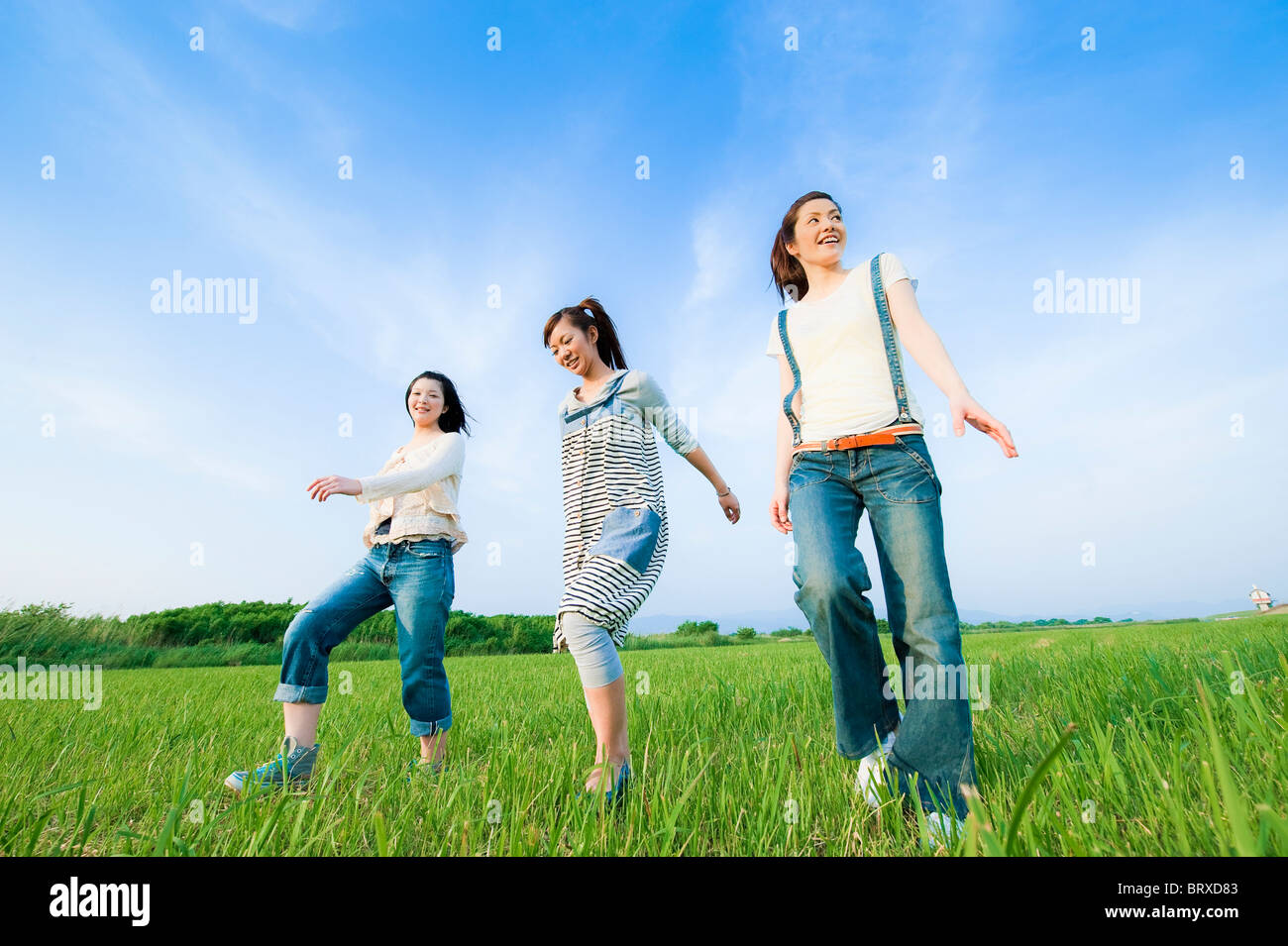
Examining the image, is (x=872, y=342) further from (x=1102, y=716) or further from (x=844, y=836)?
(x=1102, y=716)

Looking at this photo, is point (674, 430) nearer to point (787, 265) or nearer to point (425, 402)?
point (787, 265)

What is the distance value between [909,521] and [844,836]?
0.99 meters

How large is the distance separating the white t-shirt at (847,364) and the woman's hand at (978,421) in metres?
0.27

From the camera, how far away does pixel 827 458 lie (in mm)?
2357

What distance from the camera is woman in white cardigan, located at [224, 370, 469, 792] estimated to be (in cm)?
298

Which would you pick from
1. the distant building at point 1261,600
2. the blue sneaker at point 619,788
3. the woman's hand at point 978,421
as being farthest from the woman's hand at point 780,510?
the distant building at point 1261,600

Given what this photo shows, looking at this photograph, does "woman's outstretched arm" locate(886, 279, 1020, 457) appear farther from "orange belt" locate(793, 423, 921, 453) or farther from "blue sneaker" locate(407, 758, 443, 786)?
"blue sneaker" locate(407, 758, 443, 786)

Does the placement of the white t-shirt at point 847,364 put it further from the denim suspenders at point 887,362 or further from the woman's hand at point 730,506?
the woman's hand at point 730,506

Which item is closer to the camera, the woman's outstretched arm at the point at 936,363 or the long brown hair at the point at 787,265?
the woman's outstretched arm at the point at 936,363

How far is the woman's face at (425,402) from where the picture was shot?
11.9ft

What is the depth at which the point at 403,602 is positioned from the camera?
3.11 m

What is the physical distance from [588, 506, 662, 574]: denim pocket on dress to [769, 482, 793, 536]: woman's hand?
0.48 metres

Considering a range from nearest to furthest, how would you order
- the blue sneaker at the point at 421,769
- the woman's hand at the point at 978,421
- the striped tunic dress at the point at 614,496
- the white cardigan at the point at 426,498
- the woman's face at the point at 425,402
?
the woman's hand at the point at 978,421 → the striped tunic dress at the point at 614,496 → the blue sneaker at the point at 421,769 → the white cardigan at the point at 426,498 → the woman's face at the point at 425,402

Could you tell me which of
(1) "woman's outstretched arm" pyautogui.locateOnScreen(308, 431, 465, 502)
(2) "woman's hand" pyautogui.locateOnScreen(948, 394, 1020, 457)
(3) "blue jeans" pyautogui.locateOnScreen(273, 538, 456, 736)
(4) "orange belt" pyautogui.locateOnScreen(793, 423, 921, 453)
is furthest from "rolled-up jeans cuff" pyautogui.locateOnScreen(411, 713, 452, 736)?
(2) "woman's hand" pyautogui.locateOnScreen(948, 394, 1020, 457)
